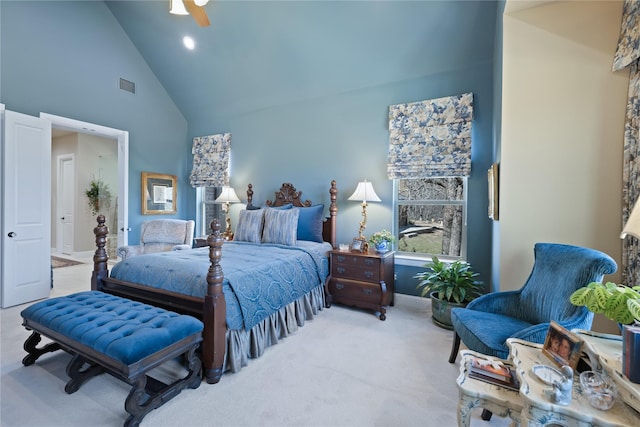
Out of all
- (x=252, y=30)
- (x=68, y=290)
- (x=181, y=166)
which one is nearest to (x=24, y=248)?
(x=68, y=290)

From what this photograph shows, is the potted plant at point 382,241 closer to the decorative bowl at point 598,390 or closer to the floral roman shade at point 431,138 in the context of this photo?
the floral roman shade at point 431,138

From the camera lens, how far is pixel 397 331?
9.53 ft

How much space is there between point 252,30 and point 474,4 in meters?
2.69

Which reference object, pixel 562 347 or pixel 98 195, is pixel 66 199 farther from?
pixel 562 347

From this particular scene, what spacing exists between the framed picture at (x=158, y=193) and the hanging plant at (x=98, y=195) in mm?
2425

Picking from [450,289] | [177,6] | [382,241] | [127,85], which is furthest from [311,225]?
[127,85]

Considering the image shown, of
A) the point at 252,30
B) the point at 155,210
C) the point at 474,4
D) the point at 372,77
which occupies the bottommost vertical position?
the point at 155,210

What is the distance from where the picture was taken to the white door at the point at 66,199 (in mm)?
6707

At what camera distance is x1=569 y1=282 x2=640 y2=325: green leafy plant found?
1056mm

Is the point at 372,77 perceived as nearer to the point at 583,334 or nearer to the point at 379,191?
the point at 379,191

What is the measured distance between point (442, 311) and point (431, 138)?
6.67ft

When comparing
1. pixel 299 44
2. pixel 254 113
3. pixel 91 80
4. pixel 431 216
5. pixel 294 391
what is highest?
pixel 299 44

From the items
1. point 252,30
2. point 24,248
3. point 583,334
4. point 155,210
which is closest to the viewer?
point 583,334

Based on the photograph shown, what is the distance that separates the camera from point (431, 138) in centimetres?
349
